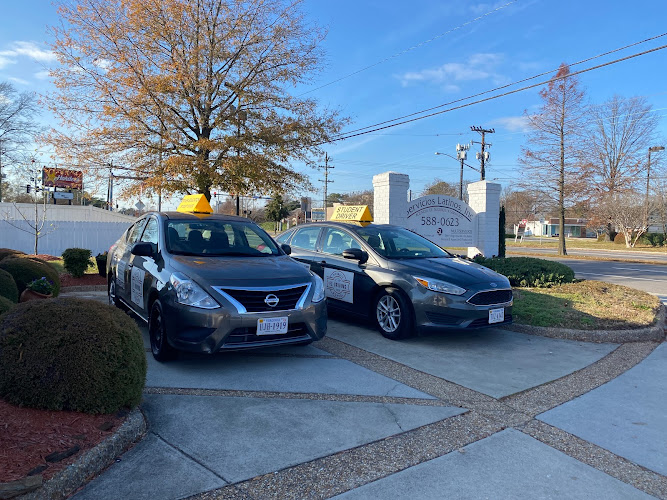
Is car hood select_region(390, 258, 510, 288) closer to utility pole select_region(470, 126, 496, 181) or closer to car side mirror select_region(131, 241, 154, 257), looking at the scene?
car side mirror select_region(131, 241, 154, 257)

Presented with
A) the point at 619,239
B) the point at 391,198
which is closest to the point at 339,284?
the point at 391,198

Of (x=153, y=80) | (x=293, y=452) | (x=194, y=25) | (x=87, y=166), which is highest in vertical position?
(x=194, y=25)

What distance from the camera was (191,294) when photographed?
4.65 meters

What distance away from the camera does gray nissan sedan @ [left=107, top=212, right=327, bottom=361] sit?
4562 mm

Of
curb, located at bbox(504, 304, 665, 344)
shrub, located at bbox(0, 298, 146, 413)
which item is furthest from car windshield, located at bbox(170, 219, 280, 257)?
curb, located at bbox(504, 304, 665, 344)

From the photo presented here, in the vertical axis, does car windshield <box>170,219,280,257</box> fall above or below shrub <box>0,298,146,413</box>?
above

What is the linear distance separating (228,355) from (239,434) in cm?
200

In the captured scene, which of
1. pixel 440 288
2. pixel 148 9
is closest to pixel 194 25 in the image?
pixel 148 9

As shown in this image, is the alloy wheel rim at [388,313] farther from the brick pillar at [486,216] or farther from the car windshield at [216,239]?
the brick pillar at [486,216]

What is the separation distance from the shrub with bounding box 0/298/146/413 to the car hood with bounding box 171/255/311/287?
1.24 m

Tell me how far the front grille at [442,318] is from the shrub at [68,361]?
3.52 m

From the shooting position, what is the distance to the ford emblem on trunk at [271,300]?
471cm

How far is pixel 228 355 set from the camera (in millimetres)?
5383

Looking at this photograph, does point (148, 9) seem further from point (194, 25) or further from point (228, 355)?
point (228, 355)
